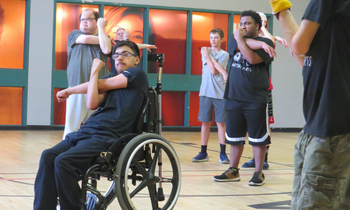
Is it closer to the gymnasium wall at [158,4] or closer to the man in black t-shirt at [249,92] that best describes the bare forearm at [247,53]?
the man in black t-shirt at [249,92]

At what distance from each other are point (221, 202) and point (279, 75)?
21.0 ft

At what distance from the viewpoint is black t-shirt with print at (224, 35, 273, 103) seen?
3.37 meters

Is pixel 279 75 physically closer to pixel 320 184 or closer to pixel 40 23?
pixel 40 23

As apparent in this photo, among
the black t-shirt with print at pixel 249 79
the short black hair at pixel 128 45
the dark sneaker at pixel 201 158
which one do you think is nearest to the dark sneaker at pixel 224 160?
the dark sneaker at pixel 201 158

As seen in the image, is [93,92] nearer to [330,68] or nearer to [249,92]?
[330,68]

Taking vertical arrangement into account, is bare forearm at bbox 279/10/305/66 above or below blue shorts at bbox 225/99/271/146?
above

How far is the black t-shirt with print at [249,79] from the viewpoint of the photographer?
337 cm

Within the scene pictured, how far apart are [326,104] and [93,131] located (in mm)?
1285

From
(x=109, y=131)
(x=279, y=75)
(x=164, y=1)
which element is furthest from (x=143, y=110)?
(x=279, y=75)

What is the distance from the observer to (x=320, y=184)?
4.76 ft

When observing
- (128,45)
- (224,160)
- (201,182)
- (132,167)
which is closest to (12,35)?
(224,160)

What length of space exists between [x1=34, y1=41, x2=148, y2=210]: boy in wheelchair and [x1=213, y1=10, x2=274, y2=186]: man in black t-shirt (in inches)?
43.9

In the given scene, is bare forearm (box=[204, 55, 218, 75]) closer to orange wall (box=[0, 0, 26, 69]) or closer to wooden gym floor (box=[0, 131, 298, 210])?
wooden gym floor (box=[0, 131, 298, 210])

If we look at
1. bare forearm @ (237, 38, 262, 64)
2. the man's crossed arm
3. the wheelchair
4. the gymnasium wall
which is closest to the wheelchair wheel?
the wheelchair
